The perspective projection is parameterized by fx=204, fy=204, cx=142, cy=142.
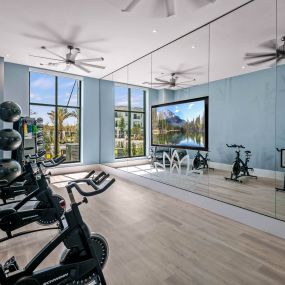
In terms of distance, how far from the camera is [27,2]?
3303 millimetres

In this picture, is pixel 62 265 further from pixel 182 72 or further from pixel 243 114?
pixel 182 72

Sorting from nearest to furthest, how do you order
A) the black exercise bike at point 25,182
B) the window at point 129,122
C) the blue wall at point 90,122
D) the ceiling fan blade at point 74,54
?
the black exercise bike at point 25,182, the ceiling fan blade at point 74,54, the window at point 129,122, the blue wall at point 90,122

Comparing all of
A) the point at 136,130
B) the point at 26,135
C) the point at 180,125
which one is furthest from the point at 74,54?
the point at 180,125

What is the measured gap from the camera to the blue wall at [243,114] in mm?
3713

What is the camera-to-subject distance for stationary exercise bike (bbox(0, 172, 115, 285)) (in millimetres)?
1652

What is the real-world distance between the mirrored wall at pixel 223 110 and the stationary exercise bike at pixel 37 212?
9.06ft

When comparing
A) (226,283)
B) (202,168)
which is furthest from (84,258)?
(202,168)

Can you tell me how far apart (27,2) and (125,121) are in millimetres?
4261

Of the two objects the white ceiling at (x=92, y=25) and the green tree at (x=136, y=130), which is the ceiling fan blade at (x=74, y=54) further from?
the green tree at (x=136, y=130)

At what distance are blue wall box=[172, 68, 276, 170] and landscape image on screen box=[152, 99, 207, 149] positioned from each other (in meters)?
0.18

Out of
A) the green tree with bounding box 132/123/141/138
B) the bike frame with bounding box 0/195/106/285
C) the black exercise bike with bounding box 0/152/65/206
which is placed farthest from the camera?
the green tree with bounding box 132/123/141/138

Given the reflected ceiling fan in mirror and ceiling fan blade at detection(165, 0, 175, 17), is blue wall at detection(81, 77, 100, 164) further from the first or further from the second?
ceiling fan blade at detection(165, 0, 175, 17)

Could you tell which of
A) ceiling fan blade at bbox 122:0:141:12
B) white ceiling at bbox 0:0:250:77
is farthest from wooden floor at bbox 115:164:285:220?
ceiling fan blade at bbox 122:0:141:12

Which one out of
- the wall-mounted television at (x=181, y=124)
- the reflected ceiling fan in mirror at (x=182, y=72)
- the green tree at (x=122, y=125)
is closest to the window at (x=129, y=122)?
the green tree at (x=122, y=125)
